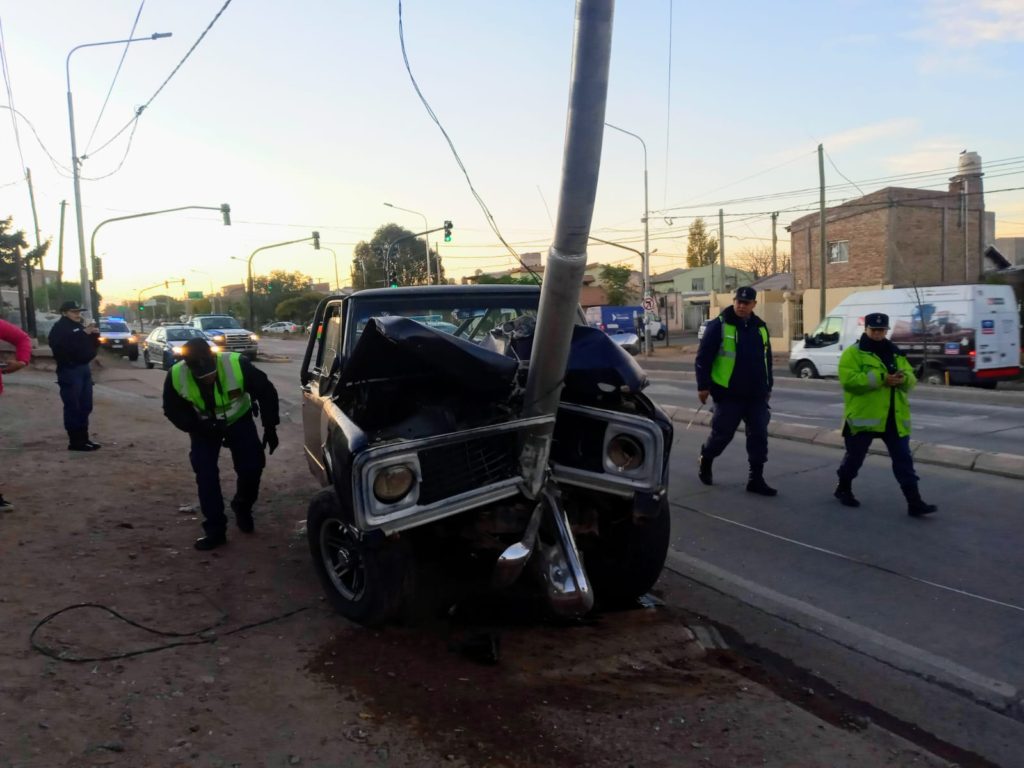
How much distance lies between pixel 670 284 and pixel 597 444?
3132 inches

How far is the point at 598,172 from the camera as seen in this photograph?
11.0ft

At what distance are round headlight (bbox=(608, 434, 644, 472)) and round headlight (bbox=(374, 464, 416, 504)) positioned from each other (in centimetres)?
99

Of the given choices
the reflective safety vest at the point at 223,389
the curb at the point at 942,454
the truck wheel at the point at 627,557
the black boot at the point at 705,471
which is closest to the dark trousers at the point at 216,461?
the reflective safety vest at the point at 223,389

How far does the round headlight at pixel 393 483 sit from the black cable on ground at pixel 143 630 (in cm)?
132

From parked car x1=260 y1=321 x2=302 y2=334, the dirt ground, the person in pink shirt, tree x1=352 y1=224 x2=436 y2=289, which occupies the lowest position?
the dirt ground

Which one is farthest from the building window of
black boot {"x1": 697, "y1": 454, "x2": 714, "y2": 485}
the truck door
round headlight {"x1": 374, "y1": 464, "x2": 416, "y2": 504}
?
round headlight {"x1": 374, "y1": 464, "x2": 416, "y2": 504}

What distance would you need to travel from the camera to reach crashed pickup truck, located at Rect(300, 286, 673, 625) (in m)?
3.61

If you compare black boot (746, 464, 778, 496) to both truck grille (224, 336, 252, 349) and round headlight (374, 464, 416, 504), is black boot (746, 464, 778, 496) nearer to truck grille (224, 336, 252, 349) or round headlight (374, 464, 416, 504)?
round headlight (374, 464, 416, 504)

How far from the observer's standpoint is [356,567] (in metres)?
4.26

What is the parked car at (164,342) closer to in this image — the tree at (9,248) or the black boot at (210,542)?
the tree at (9,248)

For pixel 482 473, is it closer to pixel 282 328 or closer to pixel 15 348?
pixel 15 348

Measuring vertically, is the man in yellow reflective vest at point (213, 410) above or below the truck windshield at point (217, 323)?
below

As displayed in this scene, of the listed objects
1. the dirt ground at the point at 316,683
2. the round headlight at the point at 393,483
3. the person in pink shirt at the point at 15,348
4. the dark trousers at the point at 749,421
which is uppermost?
the person in pink shirt at the point at 15,348

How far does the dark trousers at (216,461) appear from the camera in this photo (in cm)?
555
